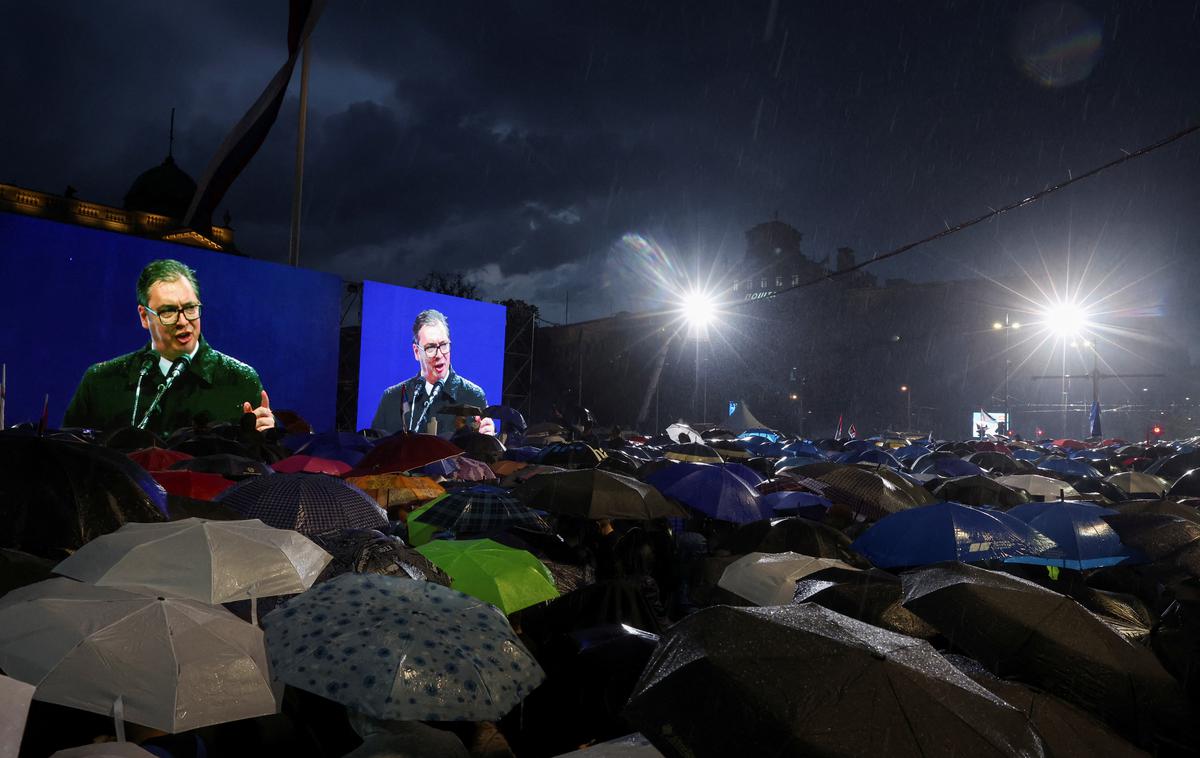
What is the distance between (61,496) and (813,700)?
4155 mm

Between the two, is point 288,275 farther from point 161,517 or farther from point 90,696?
point 90,696

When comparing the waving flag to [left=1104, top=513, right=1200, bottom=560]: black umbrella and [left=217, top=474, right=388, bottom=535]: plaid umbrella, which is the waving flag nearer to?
[left=217, top=474, right=388, bottom=535]: plaid umbrella

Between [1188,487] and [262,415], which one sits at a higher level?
[1188,487]

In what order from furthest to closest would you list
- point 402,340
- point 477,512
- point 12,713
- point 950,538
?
point 402,340, point 477,512, point 950,538, point 12,713

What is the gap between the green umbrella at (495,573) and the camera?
5.20 metres

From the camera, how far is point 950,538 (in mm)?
6578

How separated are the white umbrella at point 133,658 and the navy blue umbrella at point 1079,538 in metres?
6.39

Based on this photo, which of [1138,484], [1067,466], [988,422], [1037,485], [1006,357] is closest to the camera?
[1037,485]

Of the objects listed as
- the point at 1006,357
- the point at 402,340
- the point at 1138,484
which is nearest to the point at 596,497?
the point at 1138,484

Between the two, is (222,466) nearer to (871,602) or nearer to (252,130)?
(871,602)

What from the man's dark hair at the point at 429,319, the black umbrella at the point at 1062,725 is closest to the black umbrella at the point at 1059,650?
the black umbrella at the point at 1062,725

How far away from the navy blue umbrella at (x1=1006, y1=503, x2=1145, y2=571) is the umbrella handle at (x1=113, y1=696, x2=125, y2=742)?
22.2 feet

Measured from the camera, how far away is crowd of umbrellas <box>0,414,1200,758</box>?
298cm

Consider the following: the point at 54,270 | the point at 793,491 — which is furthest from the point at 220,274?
the point at 793,491
